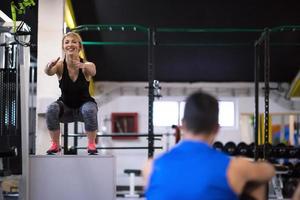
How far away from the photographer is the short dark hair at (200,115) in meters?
1.47

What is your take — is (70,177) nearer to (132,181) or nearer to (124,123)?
(132,181)

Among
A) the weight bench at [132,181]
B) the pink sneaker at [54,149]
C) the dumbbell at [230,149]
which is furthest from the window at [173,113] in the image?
the pink sneaker at [54,149]

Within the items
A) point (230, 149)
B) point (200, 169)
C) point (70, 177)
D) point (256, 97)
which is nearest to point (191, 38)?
point (230, 149)

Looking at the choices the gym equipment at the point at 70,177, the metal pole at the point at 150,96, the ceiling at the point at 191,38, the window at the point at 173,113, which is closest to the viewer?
the gym equipment at the point at 70,177

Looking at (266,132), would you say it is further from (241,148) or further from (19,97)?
(241,148)

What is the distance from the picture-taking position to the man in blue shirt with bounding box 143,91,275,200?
4.49 feet

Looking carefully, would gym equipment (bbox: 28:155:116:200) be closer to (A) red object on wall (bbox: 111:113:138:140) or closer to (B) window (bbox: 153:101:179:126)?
(A) red object on wall (bbox: 111:113:138:140)

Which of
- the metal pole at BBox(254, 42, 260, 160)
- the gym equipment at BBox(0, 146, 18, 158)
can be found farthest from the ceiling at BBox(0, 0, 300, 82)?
the gym equipment at BBox(0, 146, 18, 158)

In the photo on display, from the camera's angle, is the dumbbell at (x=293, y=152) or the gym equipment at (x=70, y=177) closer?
the gym equipment at (x=70, y=177)

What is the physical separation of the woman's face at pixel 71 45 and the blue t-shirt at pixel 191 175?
2.00 metres

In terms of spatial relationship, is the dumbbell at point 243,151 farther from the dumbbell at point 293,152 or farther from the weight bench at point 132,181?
the weight bench at point 132,181

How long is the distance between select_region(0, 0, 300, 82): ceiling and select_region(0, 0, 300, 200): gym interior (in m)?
0.02

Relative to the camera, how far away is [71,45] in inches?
130

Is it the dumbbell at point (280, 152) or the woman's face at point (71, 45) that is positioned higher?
the woman's face at point (71, 45)
